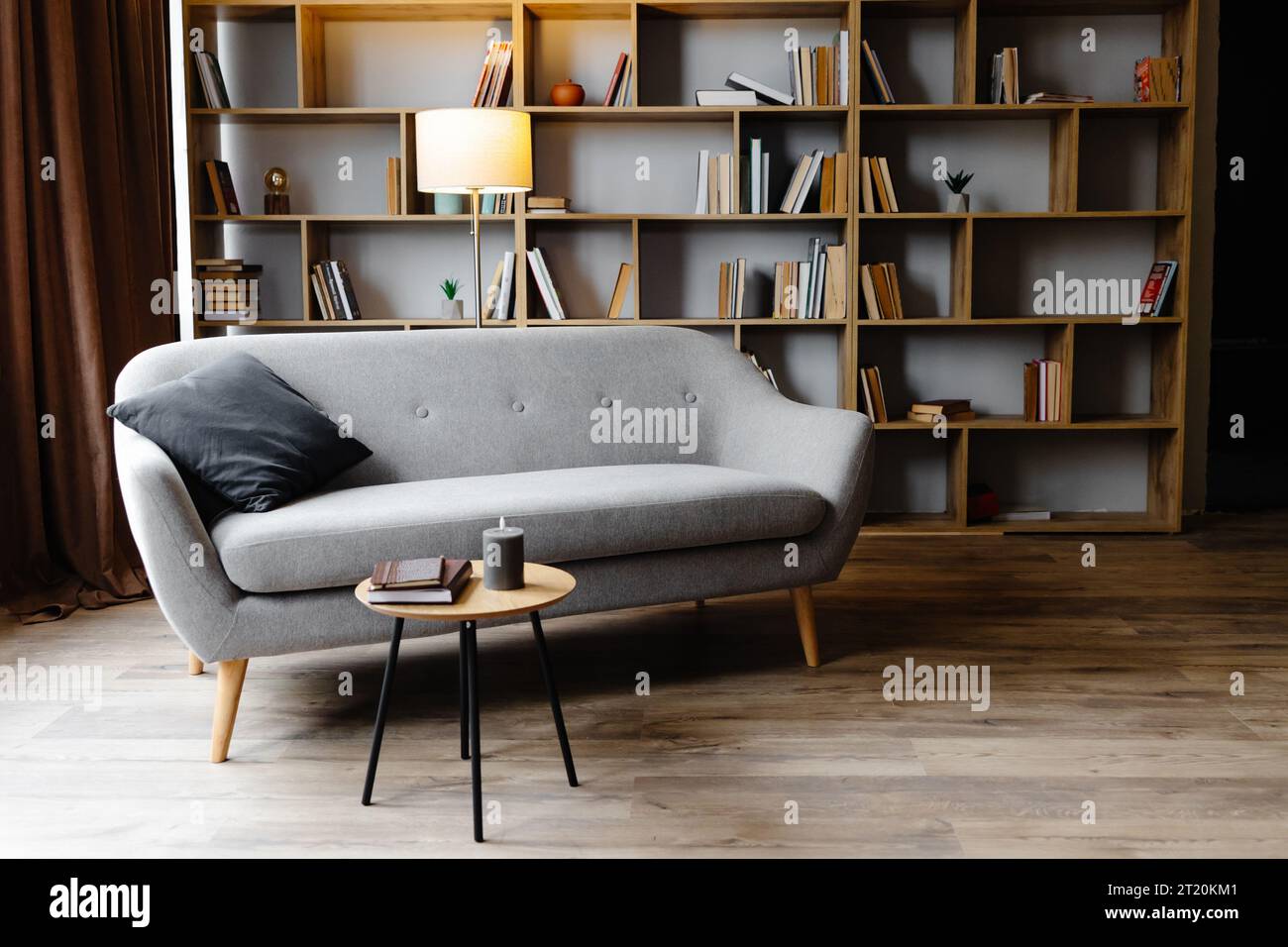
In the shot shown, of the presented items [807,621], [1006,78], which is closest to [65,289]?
[807,621]

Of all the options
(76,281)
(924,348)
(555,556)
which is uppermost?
(76,281)

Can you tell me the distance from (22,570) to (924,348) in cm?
327

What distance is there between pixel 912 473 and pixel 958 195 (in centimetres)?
108

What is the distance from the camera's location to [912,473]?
4863 millimetres

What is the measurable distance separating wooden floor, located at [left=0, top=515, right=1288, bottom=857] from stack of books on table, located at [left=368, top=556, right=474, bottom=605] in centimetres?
38

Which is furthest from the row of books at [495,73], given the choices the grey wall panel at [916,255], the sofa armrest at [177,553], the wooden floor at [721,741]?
the sofa armrest at [177,553]

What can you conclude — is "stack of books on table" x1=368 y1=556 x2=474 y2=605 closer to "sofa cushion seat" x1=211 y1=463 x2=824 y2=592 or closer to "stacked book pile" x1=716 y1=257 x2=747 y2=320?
"sofa cushion seat" x1=211 y1=463 x2=824 y2=592

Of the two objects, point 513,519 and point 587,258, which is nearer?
point 513,519

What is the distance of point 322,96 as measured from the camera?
469 centimetres

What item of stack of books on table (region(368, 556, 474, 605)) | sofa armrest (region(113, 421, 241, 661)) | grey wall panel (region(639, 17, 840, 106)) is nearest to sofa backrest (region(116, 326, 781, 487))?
sofa armrest (region(113, 421, 241, 661))

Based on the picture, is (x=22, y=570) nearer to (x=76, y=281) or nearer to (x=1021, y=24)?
(x=76, y=281)

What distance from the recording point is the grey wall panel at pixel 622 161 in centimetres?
474

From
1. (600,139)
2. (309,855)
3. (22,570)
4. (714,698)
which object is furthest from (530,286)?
(309,855)

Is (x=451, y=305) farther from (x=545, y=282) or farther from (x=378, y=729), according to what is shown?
(x=378, y=729)
